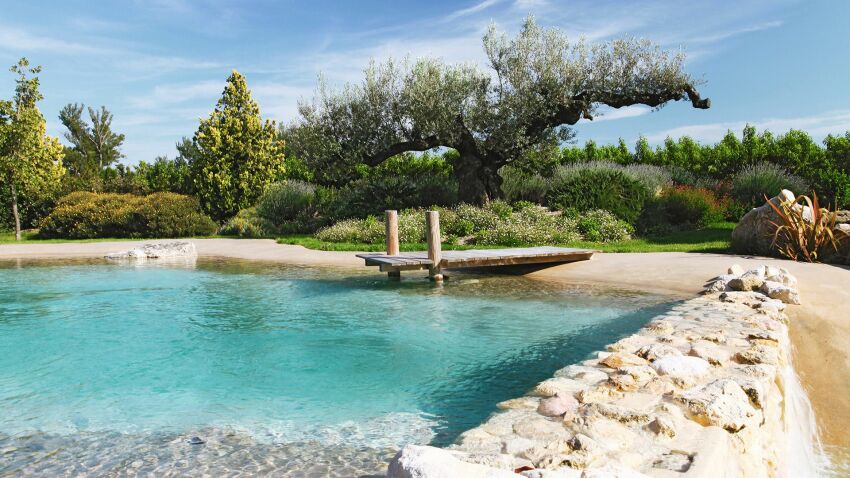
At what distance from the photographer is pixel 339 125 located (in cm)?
1977

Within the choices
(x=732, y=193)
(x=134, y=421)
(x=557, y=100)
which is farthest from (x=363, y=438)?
(x=732, y=193)

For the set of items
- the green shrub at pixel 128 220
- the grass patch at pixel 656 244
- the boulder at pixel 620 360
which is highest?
the green shrub at pixel 128 220

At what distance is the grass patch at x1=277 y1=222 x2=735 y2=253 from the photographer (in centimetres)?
1295

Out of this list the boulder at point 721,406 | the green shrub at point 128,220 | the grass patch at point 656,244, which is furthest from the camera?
the green shrub at point 128,220

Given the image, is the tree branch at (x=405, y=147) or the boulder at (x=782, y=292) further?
the tree branch at (x=405, y=147)

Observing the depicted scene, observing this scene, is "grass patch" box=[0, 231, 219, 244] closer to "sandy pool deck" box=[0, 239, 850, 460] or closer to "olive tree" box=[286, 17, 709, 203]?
"sandy pool deck" box=[0, 239, 850, 460]

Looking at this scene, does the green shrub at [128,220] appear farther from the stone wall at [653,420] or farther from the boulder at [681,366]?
the boulder at [681,366]

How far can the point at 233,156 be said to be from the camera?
23.9m

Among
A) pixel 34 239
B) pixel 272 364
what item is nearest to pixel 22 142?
pixel 34 239

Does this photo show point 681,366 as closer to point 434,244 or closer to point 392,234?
point 434,244

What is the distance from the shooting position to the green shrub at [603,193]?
56.6 ft

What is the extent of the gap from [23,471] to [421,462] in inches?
107

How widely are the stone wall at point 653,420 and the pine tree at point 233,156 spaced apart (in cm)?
2077

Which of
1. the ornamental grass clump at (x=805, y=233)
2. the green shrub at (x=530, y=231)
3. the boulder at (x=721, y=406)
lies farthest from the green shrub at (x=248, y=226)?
the boulder at (x=721, y=406)
